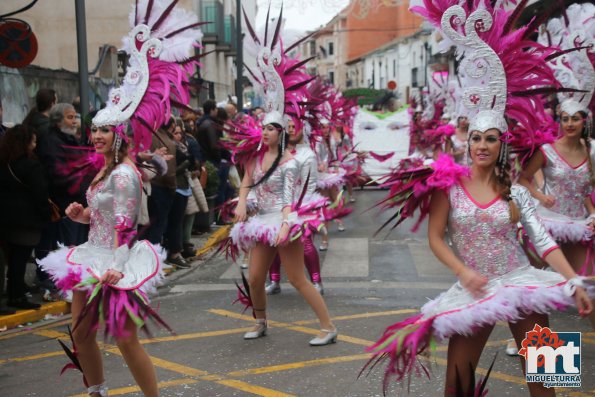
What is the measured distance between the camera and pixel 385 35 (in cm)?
7138

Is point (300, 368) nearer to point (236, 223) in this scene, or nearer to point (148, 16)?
point (236, 223)

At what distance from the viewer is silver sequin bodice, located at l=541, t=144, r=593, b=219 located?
6.50m

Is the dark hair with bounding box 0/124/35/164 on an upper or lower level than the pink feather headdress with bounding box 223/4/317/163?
lower

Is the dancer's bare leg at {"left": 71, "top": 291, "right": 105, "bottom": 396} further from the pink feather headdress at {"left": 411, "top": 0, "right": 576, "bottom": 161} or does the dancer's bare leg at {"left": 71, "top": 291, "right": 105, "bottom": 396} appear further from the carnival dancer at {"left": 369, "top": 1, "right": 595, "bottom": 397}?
the pink feather headdress at {"left": 411, "top": 0, "right": 576, "bottom": 161}

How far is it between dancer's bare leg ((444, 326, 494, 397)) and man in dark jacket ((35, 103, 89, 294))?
17.4 ft

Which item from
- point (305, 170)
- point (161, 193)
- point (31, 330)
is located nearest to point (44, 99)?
point (161, 193)

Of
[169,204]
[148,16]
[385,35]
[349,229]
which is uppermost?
[385,35]

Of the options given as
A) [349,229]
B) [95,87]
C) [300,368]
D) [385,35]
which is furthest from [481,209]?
[385,35]

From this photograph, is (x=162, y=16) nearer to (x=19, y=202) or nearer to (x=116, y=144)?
(x=116, y=144)

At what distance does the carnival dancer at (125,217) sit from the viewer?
4594mm

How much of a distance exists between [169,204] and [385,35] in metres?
63.4

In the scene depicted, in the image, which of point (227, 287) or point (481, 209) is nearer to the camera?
point (481, 209)

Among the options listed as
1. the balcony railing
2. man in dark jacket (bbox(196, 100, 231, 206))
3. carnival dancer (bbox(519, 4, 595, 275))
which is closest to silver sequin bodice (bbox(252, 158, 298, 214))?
carnival dancer (bbox(519, 4, 595, 275))

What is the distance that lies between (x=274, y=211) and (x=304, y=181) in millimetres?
398
